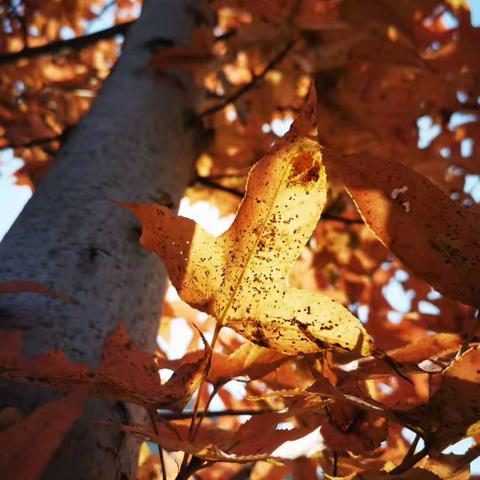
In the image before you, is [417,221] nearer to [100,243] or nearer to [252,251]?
[252,251]

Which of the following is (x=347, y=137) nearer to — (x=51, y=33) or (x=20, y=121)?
(x=20, y=121)

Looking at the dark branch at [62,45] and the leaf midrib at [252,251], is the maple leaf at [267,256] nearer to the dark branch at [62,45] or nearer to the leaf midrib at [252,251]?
the leaf midrib at [252,251]

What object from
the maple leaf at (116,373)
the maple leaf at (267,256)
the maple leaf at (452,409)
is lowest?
the maple leaf at (116,373)

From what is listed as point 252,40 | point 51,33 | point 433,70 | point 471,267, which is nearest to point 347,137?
point 433,70

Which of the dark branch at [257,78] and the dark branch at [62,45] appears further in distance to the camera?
the dark branch at [62,45]

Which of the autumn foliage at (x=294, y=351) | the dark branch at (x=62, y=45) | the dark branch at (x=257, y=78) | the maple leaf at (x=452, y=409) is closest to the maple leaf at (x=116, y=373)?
the autumn foliage at (x=294, y=351)

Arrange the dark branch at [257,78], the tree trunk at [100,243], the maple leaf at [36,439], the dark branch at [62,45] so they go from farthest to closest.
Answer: the dark branch at [62,45] → the dark branch at [257,78] → the tree trunk at [100,243] → the maple leaf at [36,439]

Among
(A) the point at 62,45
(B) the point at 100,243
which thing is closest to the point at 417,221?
(B) the point at 100,243
